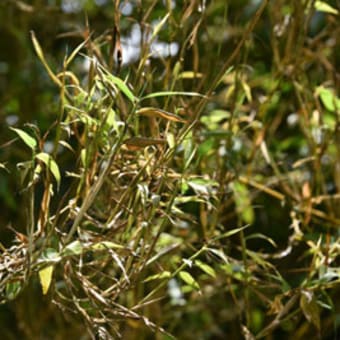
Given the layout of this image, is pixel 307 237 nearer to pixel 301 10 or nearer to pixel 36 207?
pixel 301 10

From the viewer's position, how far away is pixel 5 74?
5.83ft

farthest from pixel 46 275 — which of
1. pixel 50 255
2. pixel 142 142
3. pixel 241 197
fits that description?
pixel 241 197

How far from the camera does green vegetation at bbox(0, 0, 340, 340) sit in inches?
33.1

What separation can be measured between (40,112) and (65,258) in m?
0.88

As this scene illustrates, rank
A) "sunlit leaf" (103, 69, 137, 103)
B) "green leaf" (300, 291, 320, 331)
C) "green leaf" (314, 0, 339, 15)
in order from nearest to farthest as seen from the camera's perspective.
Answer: "sunlit leaf" (103, 69, 137, 103), "green leaf" (300, 291, 320, 331), "green leaf" (314, 0, 339, 15)

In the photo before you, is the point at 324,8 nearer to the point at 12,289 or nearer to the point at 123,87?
the point at 123,87

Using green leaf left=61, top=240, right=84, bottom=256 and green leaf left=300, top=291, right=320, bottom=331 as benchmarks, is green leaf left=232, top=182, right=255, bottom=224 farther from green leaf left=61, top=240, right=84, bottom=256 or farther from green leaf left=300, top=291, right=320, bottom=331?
green leaf left=61, top=240, right=84, bottom=256

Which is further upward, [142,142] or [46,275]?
[142,142]

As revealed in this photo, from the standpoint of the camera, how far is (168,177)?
2.98ft

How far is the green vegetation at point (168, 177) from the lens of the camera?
84cm

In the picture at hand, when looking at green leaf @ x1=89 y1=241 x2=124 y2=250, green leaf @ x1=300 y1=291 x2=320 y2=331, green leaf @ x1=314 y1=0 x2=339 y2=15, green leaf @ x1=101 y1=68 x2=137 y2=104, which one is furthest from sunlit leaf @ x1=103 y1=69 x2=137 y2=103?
green leaf @ x1=314 y1=0 x2=339 y2=15

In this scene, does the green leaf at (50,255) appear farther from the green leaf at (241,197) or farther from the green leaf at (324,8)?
the green leaf at (324,8)

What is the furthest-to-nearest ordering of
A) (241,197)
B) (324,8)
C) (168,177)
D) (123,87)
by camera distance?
(241,197) → (324,8) → (168,177) → (123,87)

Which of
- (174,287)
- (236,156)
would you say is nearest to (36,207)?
(174,287)
